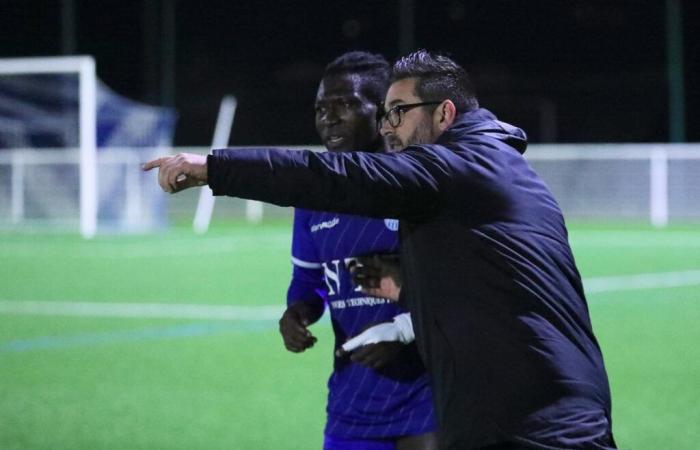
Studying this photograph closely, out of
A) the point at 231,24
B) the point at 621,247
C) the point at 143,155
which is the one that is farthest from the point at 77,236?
the point at 231,24

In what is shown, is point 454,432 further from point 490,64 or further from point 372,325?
point 490,64

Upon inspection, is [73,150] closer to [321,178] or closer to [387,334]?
[387,334]

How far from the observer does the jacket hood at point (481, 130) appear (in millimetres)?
3578

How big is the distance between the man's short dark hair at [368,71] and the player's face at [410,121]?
128 cm

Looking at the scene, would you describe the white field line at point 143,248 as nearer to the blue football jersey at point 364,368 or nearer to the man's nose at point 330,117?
the man's nose at point 330,117

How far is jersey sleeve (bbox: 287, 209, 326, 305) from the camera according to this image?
5.09m

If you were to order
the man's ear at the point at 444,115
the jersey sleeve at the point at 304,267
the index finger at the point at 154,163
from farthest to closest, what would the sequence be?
the jersey sleeve at the point at 304,267
the man's ear at the point at 444,115
the index finger at the point at 154,163

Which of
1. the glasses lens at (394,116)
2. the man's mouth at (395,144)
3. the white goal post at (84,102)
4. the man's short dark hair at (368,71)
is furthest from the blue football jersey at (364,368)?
the white goal post at (84,102)

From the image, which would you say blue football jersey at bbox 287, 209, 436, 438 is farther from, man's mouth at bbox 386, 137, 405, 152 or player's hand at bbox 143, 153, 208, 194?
player's hand at bbox 143, 153, 208, 194

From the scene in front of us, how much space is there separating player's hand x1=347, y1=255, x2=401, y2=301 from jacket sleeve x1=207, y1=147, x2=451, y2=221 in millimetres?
882

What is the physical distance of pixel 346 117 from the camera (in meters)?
5.02

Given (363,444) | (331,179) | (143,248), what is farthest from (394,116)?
(143,248)

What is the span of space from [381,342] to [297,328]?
0.63 metres

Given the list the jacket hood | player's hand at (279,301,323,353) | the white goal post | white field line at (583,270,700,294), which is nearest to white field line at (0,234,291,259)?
the white goal post
